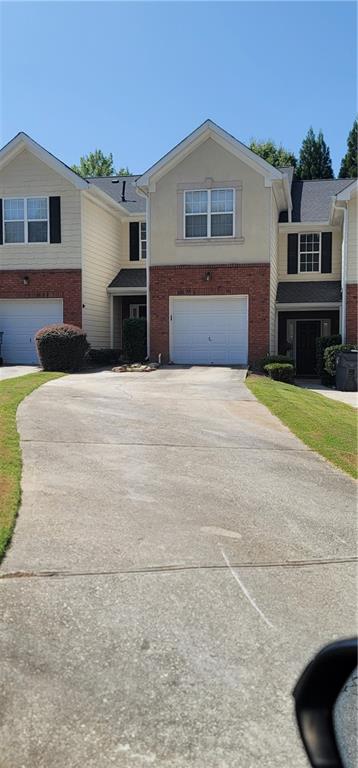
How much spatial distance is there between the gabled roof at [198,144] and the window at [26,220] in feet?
11.5

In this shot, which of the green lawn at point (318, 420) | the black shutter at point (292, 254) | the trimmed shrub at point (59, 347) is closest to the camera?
A: the green lawn at point (318, 420)

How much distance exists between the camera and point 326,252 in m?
24.0

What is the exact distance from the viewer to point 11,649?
12.3 feet

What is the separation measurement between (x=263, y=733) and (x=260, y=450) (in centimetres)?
601

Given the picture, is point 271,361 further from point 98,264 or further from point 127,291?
point 98,264

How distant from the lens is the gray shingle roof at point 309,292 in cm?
2263

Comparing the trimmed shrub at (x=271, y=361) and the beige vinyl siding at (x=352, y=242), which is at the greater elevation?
the beige vinyl siding at (x=352, y=242)

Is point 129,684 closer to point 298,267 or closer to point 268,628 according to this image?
point 268,628

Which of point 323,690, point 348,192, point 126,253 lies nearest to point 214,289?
point 348,192

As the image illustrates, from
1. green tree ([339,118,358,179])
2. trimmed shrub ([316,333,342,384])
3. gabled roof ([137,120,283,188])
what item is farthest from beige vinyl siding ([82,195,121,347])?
green tree ([339,118,358,179])

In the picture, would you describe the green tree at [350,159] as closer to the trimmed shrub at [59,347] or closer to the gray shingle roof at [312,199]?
the gray shingle roof at [312,199]

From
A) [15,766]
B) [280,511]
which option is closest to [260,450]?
[280,511]

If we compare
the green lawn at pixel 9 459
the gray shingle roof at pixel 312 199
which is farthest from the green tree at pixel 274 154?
the green lawn at pixel 9 459

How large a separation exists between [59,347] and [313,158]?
3944 cm
